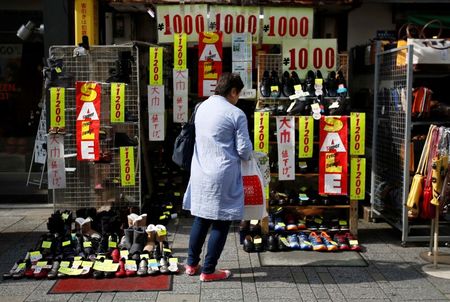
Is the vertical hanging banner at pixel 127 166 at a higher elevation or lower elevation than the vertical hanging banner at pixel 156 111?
lower

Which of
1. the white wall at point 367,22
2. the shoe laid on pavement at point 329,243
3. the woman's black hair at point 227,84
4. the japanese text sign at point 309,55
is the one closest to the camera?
the woman's black hair at point 227,84

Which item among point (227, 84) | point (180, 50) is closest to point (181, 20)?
point (180, 50)

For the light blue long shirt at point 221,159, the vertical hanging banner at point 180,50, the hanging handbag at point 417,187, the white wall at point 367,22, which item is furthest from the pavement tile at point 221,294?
the white wall at point 367,22

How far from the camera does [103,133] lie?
6.41 meters

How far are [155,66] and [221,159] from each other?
232cm

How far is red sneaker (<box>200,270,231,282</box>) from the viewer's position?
15.8 ft

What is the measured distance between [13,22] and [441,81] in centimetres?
630

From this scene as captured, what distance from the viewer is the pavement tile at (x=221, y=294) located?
14.7ft

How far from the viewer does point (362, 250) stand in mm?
5770

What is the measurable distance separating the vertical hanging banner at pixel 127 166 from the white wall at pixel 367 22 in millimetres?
3892

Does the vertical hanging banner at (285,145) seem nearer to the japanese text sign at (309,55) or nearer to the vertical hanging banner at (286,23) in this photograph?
the japanese text sign at (309,55)

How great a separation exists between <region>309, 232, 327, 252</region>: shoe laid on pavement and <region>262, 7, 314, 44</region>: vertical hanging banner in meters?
2.63

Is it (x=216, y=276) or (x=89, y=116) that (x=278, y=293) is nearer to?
(x=216, y=276)

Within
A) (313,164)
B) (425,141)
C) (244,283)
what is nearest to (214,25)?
(313,164)
